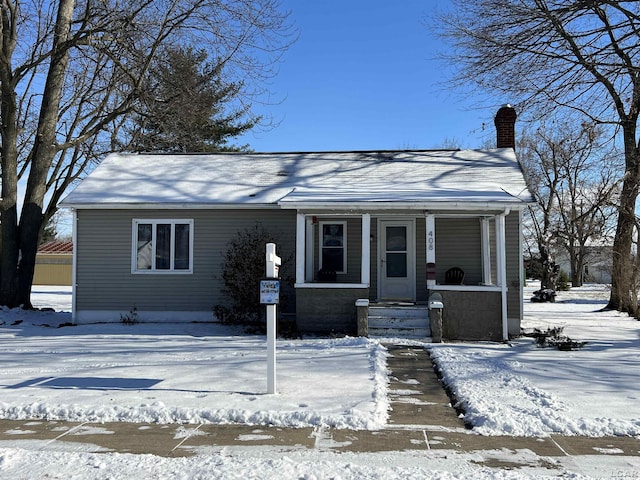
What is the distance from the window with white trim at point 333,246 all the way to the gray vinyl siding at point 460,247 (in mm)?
2284

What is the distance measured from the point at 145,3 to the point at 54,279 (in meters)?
28.9

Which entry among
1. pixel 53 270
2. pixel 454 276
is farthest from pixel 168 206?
pixel 53 270

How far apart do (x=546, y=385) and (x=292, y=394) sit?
337cm

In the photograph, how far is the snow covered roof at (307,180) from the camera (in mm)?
12138

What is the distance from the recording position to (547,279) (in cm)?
3153

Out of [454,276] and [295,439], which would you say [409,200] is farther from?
[295,439]

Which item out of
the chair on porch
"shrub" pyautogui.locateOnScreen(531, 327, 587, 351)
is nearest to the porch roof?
the chair on porch

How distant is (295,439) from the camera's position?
5.21m

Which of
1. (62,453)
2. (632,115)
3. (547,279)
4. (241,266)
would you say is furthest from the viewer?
(547,279)

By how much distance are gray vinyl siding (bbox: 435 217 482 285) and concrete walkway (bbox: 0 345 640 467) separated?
7.45m

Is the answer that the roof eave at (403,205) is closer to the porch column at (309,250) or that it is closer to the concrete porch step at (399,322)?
the porch column at (309,250)

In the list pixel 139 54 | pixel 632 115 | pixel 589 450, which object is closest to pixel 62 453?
pixel 589 450

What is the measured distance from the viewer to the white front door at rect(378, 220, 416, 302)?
44.4 feet

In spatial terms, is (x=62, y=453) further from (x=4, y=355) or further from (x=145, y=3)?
(x=145, y=3)
